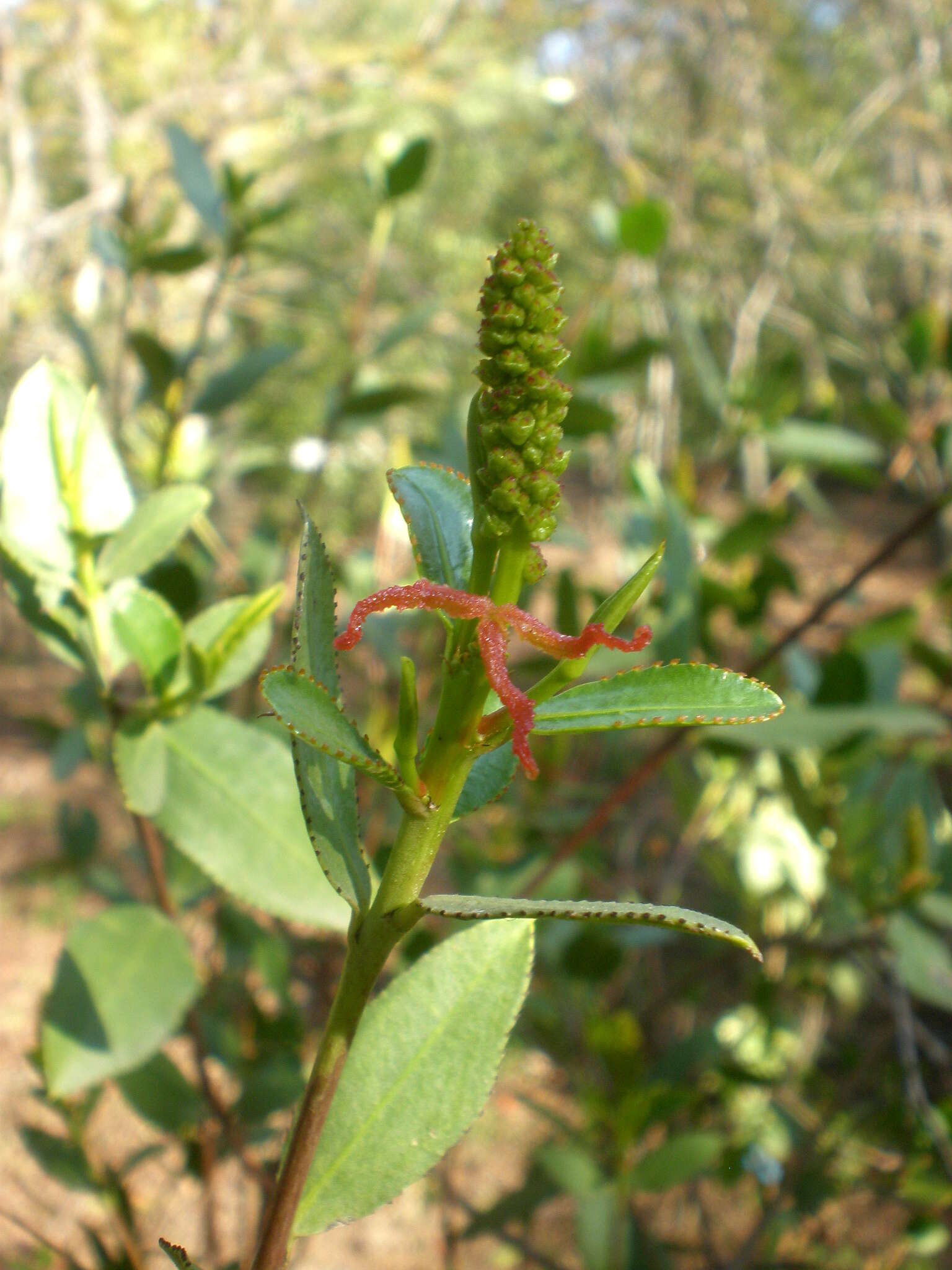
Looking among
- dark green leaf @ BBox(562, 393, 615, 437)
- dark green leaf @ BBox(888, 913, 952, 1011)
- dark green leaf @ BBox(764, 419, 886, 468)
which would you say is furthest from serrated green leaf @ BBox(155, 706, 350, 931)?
dark green leaf @ BBox(764, 419, 886, 468)

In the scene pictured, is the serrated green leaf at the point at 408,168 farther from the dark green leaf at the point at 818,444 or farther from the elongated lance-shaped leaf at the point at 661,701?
the elongated lance-shaped leaf at the point at 661,701

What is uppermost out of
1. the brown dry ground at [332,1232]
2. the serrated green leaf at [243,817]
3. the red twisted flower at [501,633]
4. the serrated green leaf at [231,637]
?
the red twisted flower at [501,633]

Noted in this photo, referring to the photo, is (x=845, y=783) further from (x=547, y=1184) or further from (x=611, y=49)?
(x=611, y=49)

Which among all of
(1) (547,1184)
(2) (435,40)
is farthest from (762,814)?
(2) (435,40)

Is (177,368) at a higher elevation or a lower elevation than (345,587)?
higher

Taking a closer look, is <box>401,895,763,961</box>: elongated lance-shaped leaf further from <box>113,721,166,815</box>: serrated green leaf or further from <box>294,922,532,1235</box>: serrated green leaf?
<box>113,721,166,815</box>: serrated green leaf

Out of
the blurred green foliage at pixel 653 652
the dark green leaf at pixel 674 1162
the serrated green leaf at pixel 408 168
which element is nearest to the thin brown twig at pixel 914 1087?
the blurred green foliage at pixel 653 652
